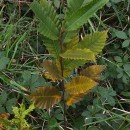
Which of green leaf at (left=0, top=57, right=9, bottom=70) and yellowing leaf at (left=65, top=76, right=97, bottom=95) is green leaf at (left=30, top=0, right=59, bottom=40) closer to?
yellowing leaf at (left=65, top=76, right=97, bottom=95)

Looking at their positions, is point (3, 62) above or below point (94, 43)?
below

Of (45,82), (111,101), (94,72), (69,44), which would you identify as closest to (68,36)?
(69,44)

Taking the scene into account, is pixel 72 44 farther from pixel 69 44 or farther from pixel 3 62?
pixel 3 62

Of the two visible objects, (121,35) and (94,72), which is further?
(121,35)

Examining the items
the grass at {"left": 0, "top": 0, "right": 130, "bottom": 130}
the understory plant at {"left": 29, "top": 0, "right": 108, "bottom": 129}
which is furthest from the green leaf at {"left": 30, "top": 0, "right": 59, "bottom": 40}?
the grass at {"left": 0, "top": 0, "right": 130, "bottom": 130}

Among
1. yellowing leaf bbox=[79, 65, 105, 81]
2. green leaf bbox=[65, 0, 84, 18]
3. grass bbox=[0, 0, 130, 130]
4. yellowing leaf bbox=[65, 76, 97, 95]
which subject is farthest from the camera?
grass bbox=[0, 0, 130, 130]

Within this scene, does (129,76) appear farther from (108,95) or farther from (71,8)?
(71,8)
